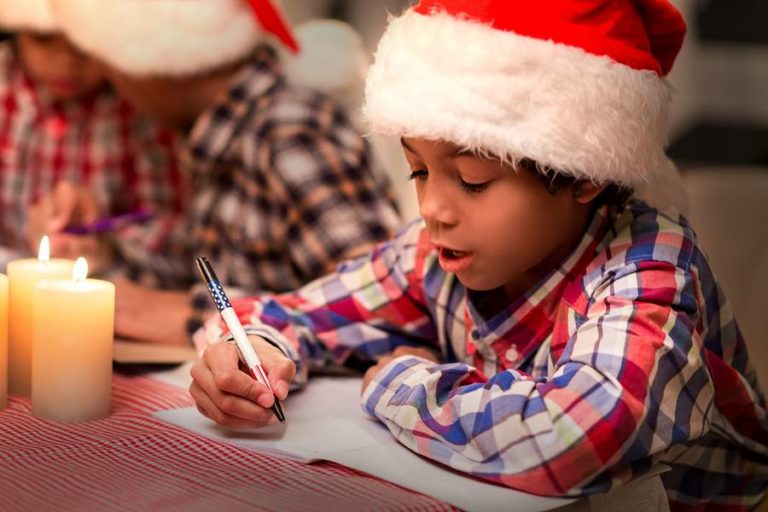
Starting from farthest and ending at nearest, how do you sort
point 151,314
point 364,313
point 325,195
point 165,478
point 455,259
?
point 325,195, point 151,314, point 364,313, point 455,259, point 165,478

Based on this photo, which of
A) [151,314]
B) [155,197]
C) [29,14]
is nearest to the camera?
[151,314]

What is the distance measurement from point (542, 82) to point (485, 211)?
141 mm

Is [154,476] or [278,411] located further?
[278,411]

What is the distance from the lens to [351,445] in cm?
107

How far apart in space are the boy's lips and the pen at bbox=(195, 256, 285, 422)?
0.22 meters

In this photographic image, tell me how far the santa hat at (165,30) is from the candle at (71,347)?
29.7 inches

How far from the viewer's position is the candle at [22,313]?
47.0 inches

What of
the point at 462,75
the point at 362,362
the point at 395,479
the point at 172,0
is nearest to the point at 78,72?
the point at 172,0

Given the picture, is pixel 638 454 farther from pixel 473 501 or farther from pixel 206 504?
pixel 206 504

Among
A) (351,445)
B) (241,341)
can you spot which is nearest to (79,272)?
(241,341)

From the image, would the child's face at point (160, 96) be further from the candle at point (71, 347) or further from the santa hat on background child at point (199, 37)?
the candle at point (71, 347)

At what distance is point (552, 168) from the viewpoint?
109 centimetres

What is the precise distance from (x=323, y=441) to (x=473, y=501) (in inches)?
7.8

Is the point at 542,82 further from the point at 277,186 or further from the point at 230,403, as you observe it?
the point at 277,186
